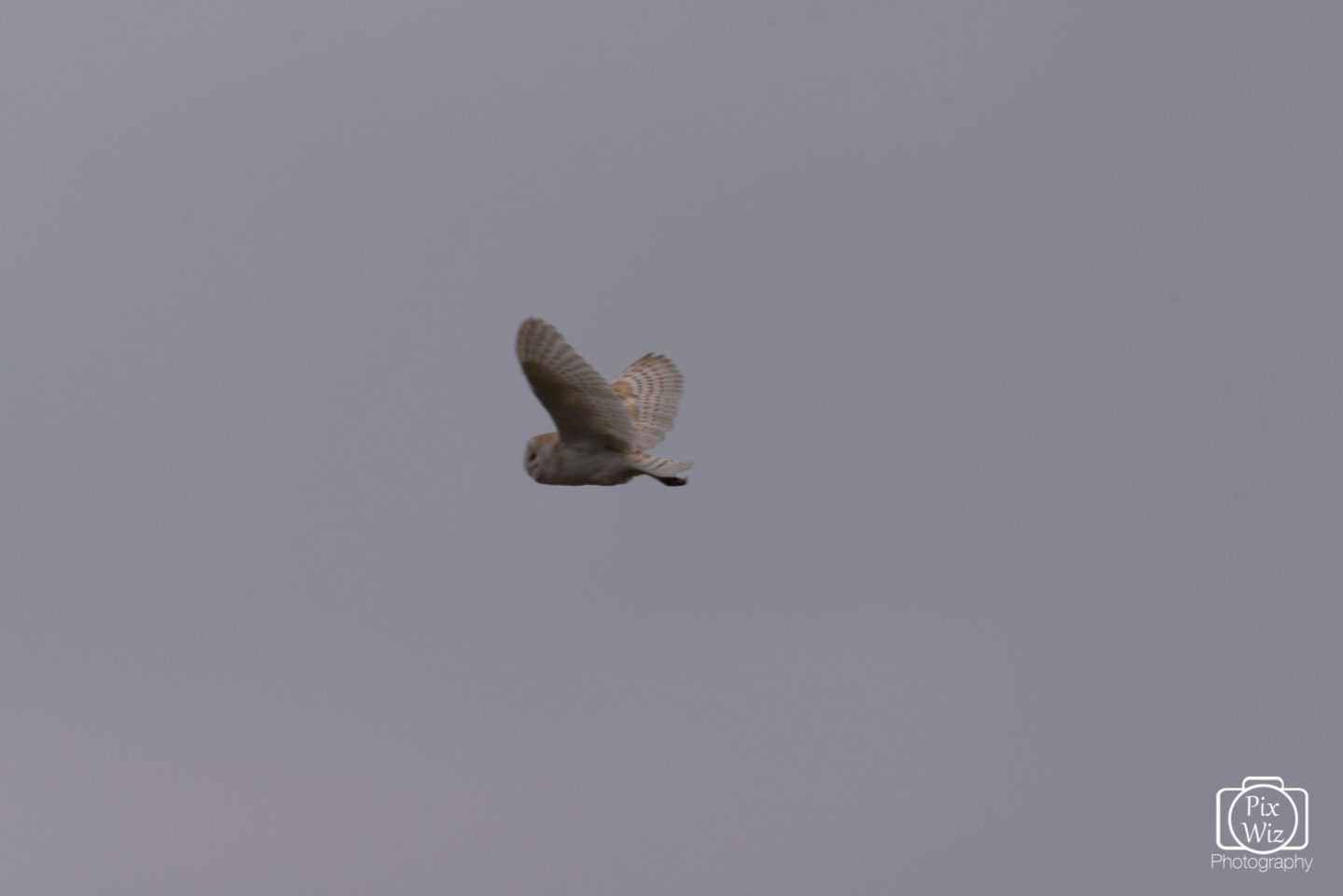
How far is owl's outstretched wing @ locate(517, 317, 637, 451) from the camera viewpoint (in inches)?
1045

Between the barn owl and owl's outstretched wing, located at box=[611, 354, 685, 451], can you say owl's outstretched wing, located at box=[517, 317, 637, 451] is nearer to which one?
the barn owl

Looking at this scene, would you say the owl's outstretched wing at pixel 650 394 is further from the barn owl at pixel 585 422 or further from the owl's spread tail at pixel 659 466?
the owl's spread tail at pixel 659 466

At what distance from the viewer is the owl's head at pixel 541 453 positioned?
100 feet

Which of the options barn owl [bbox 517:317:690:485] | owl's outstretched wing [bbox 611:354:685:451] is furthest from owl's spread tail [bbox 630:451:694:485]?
owl's outstretched wing [bbox 611:354:685:451]

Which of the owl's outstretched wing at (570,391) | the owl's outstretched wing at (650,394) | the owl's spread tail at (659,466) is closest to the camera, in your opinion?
the owl's outstretched wing at (570,391)

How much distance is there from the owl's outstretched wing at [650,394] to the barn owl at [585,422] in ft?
0.07

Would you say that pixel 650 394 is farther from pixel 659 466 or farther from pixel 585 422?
pixel 585 422

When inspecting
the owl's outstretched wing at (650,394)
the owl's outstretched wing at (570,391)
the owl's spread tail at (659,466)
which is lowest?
the owl's spread tail at (659,466)

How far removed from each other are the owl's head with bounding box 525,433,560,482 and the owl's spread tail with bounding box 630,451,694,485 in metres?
1.57

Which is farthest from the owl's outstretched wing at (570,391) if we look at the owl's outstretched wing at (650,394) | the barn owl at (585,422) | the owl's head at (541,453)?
the owl's outstretched wing at (650,394)

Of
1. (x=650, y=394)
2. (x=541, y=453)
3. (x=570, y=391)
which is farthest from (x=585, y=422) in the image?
(x=650, y=394)

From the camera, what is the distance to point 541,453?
30594 mm

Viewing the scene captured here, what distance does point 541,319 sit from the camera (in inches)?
1022

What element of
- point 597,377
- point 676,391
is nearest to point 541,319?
point 597,377
